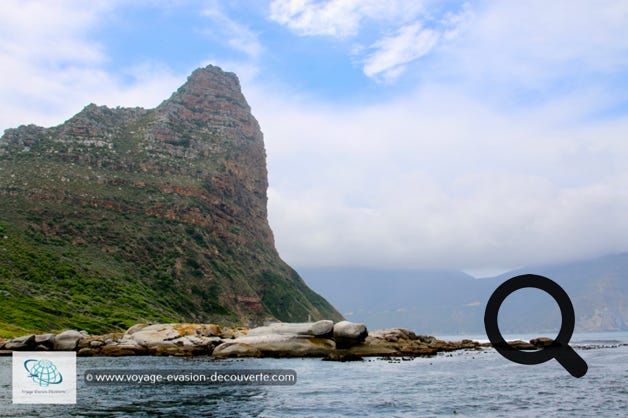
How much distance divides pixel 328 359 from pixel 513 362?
25057mm

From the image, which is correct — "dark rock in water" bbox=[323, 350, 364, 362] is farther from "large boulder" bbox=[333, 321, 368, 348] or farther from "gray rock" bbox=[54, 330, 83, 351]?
"gray rock" bbox=[54, 330, 83, 351]

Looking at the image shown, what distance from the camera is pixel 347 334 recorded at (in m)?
74.0

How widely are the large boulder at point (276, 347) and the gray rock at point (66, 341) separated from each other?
20.5m

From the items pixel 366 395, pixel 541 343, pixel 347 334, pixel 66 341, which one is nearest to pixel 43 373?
pixel 366 395

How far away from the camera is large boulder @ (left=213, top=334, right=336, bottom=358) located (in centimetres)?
7012

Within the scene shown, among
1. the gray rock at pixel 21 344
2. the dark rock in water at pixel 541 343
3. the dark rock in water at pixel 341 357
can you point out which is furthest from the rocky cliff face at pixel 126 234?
the dark rock in water at pixel 541 343

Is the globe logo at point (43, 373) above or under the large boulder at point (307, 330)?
under

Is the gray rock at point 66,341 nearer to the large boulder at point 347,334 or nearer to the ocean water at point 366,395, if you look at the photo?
the ocean water at point 366,395

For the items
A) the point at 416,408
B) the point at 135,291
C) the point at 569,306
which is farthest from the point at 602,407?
the point at 135,291

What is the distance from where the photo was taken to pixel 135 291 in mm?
130000

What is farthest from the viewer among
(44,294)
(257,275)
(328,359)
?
(257,275)

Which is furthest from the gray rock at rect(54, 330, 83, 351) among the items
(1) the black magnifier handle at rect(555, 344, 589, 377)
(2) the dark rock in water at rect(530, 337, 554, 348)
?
(2) the dark rock in water at rect(530, 337, 554, 348)

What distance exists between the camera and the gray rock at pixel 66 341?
74562 millimetres

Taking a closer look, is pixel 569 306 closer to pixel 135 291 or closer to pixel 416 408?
pixel 416 408
